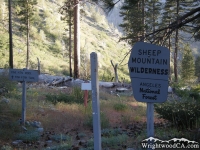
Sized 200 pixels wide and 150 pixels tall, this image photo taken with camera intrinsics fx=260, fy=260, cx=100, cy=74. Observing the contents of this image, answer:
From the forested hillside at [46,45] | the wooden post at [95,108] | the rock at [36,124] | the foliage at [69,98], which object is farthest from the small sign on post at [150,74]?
the forested hillside at [46,45]

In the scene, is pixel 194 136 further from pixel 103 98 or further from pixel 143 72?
pixel 103 98

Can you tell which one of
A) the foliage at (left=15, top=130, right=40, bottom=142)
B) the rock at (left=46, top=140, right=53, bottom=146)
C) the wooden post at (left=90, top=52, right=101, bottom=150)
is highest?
the wooden post at (left=90, top=52, right=101, bottom=150)

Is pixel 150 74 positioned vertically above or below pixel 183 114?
above

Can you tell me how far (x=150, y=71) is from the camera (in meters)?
2.88

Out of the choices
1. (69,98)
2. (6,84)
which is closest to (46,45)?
(6,84)

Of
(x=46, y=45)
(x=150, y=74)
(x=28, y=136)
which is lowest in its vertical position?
(x=28, y=136)

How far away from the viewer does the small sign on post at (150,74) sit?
2.81 meters

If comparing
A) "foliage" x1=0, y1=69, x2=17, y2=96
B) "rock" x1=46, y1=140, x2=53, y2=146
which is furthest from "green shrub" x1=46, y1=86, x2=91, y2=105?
"rock" x1=46, y1=140, x2=53, y2=146

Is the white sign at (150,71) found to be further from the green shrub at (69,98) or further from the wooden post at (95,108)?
the green shrub at (69,98)

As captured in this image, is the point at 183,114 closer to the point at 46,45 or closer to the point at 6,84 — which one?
the point at 6,84

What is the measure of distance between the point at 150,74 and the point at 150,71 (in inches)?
1.4

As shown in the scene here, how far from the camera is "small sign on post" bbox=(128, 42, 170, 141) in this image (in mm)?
2807

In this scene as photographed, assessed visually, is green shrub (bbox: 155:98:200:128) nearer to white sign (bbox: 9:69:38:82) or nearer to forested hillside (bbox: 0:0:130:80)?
white sign (bbox: 9:69:38:82)

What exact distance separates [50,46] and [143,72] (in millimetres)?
45449
